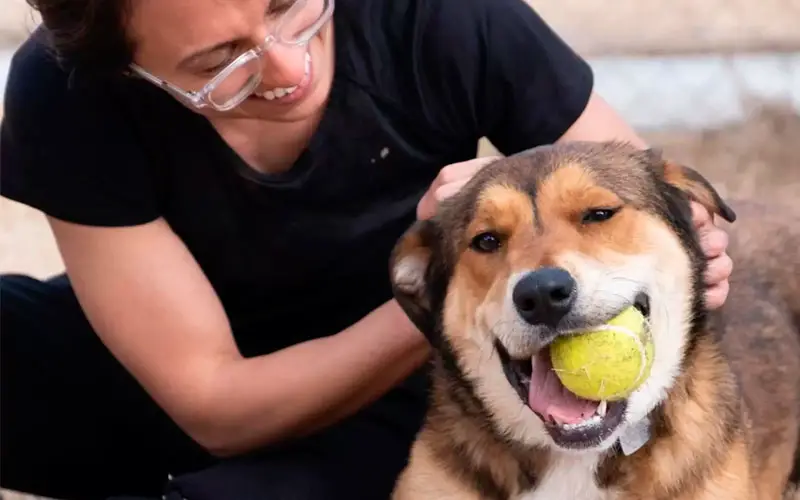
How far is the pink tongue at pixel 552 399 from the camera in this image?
3.81 ft

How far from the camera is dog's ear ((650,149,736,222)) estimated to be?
125cm

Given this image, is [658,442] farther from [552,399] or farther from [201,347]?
[201,347]

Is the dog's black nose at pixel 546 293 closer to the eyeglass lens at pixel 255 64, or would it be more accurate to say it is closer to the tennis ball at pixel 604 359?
the tennis ball at pixel 604 359

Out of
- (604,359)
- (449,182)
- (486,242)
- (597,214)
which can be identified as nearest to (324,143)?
(449,182)

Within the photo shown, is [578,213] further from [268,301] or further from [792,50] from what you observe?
[792,50]

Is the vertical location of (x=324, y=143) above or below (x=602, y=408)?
above

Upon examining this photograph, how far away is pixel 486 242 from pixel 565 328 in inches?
6.6

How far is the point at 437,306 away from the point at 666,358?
0.30m

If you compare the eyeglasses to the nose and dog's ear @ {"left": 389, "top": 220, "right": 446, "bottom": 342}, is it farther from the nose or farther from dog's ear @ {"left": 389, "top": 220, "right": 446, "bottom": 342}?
dog's ear @ {"left": 389, "top": 220, "right": 446, "bottom": 342}

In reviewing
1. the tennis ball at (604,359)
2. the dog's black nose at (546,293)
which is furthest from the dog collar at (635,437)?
the dog's black nose at (546,293)

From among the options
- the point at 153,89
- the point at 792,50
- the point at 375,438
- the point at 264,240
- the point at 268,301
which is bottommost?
the point at 792,50

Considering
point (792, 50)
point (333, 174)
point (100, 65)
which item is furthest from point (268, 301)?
point (792, 50)

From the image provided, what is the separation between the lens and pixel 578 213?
1.19m

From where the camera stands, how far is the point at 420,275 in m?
1.32
